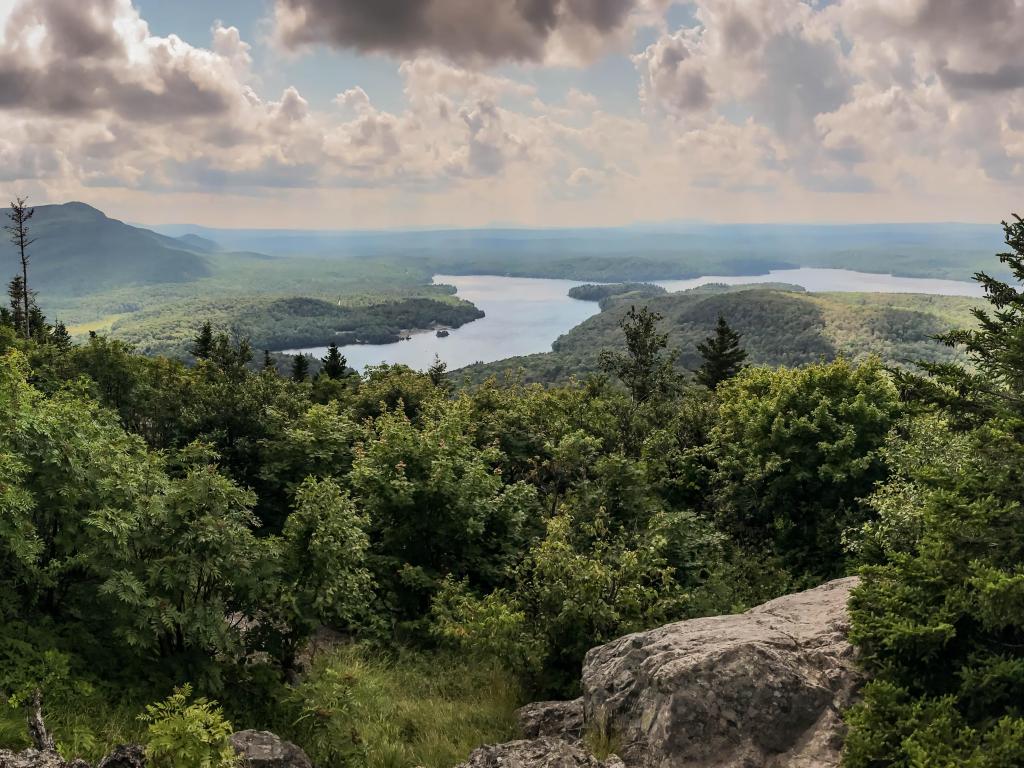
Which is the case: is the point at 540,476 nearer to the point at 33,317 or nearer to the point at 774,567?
the point at 774,567

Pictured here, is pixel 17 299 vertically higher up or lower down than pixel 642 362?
higher up

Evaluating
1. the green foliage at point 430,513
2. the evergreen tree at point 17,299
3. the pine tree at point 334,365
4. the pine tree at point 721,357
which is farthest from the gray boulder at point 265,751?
the evergreen tree at point 17,299

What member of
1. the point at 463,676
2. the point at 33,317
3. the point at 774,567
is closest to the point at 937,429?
the point at 774,567

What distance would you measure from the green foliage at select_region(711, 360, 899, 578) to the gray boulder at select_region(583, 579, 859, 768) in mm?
9418

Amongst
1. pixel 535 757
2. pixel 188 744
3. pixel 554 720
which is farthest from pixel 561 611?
pixel 188 744

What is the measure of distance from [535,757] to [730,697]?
8.20 ft

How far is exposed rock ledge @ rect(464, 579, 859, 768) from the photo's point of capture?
7.65 metres

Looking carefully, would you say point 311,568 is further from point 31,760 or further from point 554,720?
point 31,760

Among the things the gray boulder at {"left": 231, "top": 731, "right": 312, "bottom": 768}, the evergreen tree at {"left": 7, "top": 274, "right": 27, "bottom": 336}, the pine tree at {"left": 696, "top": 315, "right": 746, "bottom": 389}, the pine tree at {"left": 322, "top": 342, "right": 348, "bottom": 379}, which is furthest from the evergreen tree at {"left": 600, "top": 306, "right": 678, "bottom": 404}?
the evergreen tree at {"left": 7, "top": 274, "right": 27, "bottom": 336}

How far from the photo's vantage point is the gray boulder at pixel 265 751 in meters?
7.30

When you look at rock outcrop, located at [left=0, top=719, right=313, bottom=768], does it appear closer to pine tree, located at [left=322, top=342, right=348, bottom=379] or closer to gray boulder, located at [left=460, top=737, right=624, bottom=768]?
gray boulder, located at [left=460, top=737, right=624, bottom=768]

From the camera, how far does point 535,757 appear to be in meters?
7.65

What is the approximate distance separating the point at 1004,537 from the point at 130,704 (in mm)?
11355

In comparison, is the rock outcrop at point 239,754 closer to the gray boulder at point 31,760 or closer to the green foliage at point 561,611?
the gray boulder at point 31,760
